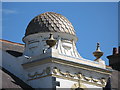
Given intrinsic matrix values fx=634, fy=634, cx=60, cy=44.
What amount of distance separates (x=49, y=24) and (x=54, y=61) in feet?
17.5

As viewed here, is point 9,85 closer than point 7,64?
Yes

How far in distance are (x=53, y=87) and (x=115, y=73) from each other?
1252 cm

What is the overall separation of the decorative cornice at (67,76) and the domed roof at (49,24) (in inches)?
194

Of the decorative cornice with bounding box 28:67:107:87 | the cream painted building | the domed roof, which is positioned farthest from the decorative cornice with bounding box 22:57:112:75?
the domed roof

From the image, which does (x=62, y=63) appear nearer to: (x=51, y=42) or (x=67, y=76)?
(x=67, y=76)

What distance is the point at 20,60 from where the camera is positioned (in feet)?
210

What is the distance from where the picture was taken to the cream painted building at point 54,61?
61.6m

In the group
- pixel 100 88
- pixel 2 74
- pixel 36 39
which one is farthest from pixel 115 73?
pixel 2 74

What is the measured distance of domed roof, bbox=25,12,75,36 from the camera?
65.0m

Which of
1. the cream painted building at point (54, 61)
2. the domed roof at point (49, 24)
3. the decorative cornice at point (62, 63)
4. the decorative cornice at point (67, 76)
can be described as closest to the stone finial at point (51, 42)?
the cream painted building at point (54, 61)

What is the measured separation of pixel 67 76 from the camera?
6244cm

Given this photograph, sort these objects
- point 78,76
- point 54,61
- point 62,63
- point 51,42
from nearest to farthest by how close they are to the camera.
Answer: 1. point 54,61
2. point 51,42
3. point 62,63
4. point 78,76

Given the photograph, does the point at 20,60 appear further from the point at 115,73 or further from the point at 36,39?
the point at 115,73

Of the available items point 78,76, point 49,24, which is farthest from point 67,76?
point 49,24
